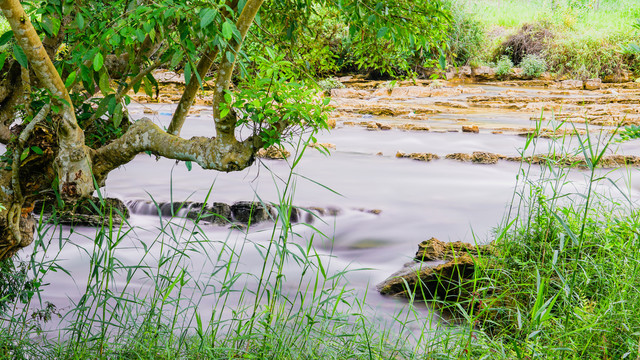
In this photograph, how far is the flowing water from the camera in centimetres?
461

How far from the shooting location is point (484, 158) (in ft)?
28.0

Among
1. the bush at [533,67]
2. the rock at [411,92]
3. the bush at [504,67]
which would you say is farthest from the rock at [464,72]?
the rock at [411,92]

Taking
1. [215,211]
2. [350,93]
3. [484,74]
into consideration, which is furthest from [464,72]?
[215,211]

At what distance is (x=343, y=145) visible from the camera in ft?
32.6

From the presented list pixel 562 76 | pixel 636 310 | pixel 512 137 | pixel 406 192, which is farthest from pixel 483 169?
pixel 562 76

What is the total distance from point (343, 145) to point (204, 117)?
162 inches

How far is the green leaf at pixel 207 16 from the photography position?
1.97 meters

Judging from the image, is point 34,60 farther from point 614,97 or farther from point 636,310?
point 614,97

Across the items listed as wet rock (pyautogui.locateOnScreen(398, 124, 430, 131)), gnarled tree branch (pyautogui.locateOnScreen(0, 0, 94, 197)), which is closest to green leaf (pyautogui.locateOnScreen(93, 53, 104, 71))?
gnarled tree branch (pyautogui.locateOnScreen(0, 0, 94, 197))

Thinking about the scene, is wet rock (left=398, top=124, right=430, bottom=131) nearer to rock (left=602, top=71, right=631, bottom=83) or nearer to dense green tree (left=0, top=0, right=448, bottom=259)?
dense green tree (left=0, top=0, right=448, bottom=259)

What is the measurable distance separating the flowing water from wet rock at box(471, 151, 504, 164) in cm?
18

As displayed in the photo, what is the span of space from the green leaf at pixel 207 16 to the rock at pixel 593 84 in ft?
55.3

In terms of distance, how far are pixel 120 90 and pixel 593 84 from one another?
1690 centimetres

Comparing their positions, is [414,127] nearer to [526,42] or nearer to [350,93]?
[350,93]
